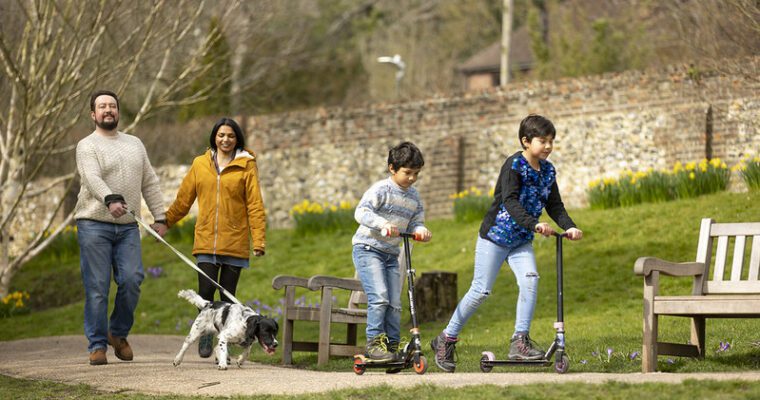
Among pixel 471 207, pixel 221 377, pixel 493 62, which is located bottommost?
pixel 221 377

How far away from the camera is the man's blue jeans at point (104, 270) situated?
29.4 ft

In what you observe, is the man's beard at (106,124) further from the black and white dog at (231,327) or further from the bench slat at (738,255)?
the bench slat at (738,255)

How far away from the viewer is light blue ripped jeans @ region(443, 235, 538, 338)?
768 centimetres

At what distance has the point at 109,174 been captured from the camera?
9.16 metres

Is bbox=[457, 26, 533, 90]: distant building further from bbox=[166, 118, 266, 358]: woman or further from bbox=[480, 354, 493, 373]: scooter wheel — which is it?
bbox=[480, 354, 493, 373]: scooter wheel

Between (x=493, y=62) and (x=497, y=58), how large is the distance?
210mm

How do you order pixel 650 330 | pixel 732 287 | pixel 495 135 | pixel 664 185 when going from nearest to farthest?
pixel 650 330
pixel 732 287
pixel 664 185
pixel 495 135

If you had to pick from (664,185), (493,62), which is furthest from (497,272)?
(493,62)

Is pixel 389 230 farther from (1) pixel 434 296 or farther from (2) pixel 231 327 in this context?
(1) pixel 434 296

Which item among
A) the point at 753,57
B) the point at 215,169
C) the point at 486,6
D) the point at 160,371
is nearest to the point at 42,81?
the point at 215,169

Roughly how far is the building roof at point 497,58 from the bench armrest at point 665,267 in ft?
109

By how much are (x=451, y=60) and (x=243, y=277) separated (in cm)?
2750

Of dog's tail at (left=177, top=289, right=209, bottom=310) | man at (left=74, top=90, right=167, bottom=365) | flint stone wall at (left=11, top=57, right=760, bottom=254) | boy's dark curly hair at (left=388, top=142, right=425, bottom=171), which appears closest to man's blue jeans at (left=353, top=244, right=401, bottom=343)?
boy's dark curly hair at (left=388, top=142, right=425, bottom=171)

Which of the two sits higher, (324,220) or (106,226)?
(324,220)
